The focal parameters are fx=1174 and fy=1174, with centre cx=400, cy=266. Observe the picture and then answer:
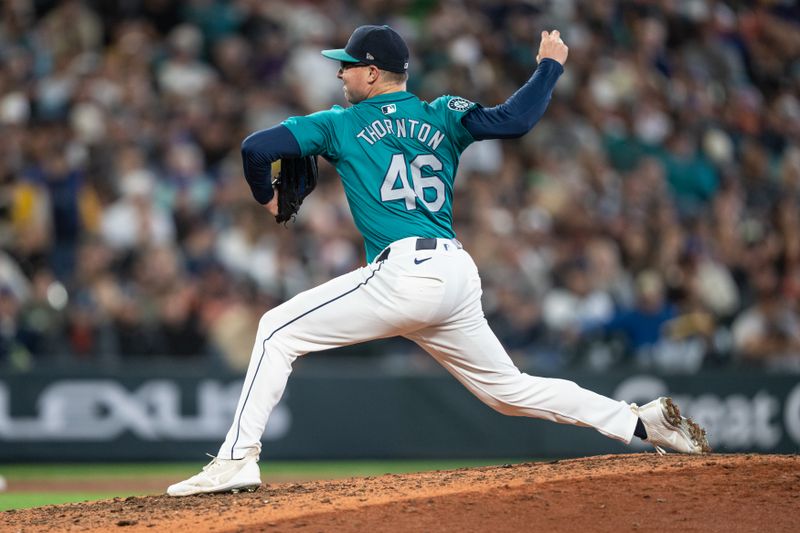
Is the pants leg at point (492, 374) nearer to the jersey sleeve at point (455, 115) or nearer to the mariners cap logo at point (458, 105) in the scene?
the jersey sleeve at point (455, 115)

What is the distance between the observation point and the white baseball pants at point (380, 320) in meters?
5.27

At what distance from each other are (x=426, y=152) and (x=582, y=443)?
6.78 metres

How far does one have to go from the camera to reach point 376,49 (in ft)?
17.7

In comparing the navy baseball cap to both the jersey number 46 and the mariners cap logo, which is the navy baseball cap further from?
the jersey number 46

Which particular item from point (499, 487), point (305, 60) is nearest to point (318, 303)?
point (499, 487)

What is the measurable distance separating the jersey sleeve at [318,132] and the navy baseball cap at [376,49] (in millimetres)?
266

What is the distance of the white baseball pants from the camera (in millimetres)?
5266

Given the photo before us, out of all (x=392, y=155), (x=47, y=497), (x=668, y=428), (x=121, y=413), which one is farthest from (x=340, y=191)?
(x=392, y=155)

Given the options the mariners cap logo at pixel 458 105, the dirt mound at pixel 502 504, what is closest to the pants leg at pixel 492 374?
the dirt mound at pixel 502 504

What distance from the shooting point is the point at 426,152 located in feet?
17.7

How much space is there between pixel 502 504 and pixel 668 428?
1.16 metres

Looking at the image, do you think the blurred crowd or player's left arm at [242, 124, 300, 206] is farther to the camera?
the blurred crowd

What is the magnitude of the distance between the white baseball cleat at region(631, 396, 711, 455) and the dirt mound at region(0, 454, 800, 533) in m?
0.12

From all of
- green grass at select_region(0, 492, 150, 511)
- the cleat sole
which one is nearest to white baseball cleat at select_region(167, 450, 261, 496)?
the cleat sole
